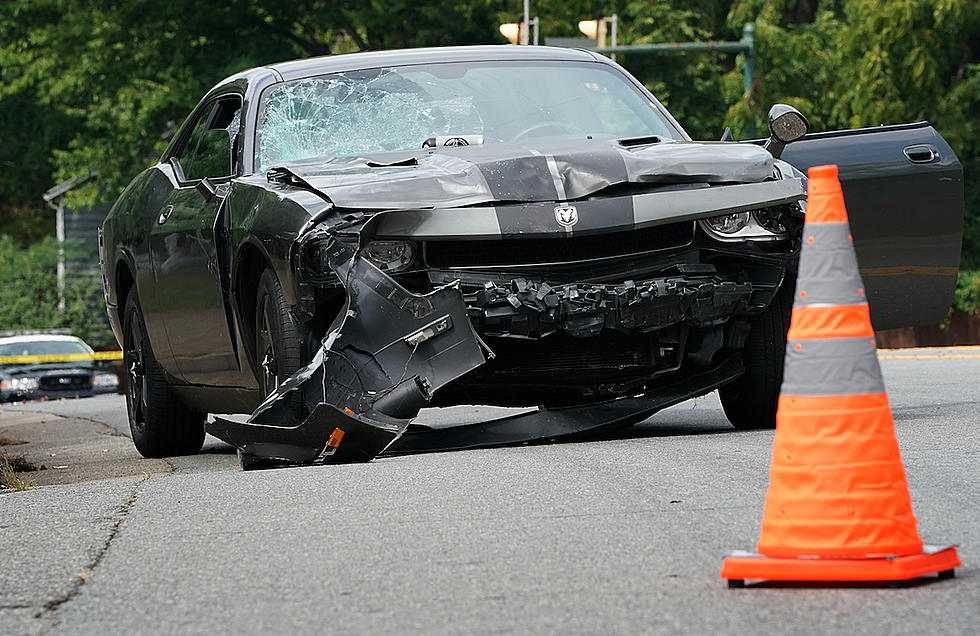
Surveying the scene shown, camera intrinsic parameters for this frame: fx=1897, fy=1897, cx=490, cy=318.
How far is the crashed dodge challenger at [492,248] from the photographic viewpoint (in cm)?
A: 694

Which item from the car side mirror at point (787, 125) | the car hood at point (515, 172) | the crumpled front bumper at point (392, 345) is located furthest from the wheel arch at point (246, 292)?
the car side mirror at point (787, 125)

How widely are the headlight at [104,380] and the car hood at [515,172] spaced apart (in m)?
20.8

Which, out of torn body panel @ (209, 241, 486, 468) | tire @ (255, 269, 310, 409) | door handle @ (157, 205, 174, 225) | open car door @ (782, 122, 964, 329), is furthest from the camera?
door handle @ (157, 205, 174, 225)

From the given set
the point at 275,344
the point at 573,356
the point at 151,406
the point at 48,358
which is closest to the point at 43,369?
the point at 48,358

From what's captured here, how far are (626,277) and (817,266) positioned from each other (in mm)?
2583

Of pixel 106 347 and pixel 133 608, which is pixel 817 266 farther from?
pixel 106 347

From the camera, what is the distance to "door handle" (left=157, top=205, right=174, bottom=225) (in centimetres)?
896

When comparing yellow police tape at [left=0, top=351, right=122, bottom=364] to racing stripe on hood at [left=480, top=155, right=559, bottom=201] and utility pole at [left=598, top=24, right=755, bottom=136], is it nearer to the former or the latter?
utility pole at [left=598, top=24, right=755, bottom=136]

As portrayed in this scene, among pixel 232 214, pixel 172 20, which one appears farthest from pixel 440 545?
pixel 172 20

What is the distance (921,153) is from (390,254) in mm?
2584

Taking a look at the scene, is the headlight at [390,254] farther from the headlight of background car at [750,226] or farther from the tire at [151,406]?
the tire at [151,406]

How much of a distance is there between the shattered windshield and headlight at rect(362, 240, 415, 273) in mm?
1011

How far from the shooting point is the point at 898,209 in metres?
8.14

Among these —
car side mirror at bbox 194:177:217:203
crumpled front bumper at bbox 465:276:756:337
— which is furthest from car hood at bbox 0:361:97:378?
crumpled front bumper at bbox 465:276:756:337
